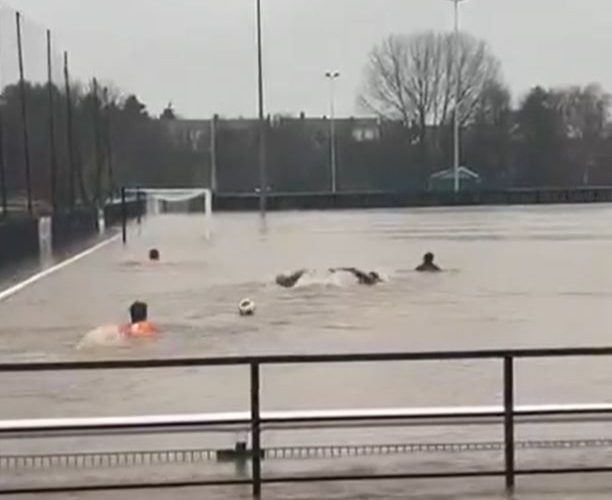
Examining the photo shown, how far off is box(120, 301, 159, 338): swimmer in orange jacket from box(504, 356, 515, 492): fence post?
11.2m

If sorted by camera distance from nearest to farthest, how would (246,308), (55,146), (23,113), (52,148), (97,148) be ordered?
(246,308)
(23,113)
(52,148)
(55,146)
(97,148)

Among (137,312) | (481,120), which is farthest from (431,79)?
(137,312)

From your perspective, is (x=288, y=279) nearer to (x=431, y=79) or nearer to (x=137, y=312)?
(x=137, y=312)

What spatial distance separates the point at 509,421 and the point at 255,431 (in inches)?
59.0

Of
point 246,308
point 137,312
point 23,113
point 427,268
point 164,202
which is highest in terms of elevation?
point 23,113

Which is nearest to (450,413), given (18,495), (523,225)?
(18,495)

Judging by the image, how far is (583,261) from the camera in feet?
114

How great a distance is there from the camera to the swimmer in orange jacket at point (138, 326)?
1901cm

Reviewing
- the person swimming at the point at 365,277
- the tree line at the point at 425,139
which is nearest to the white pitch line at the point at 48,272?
the person swimming at the point at 365,277

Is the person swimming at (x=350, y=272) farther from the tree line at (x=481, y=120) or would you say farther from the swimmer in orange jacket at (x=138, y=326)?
the tree line at (x=481, y=120)

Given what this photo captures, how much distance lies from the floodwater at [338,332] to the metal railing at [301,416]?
0.12 m

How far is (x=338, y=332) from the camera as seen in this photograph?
1931 cm

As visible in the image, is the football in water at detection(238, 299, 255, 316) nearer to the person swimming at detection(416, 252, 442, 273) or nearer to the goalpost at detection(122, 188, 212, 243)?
the person swimming at detection(416, 252, 442, 273)

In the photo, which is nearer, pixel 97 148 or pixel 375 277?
pixel 375 277
